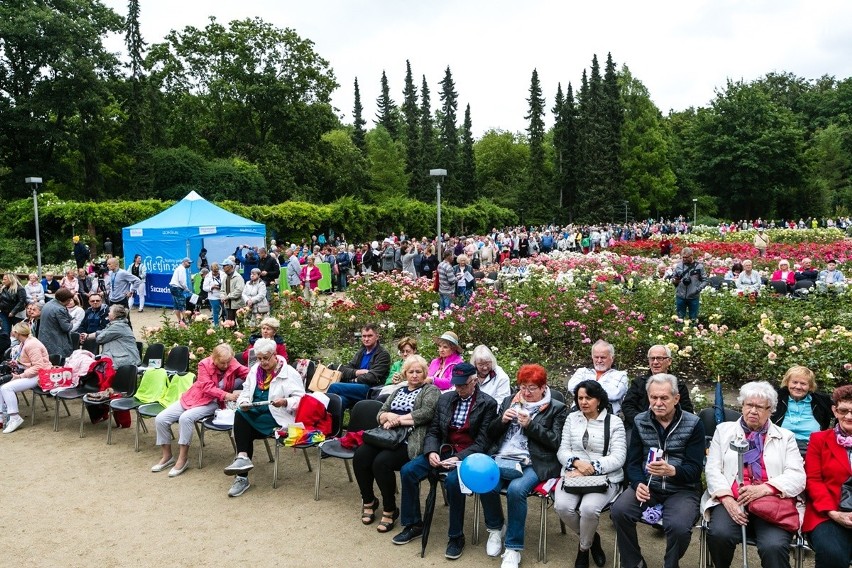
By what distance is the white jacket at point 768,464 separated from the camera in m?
3.92

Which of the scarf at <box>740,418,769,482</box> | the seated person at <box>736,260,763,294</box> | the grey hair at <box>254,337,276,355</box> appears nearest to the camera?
the scarf at <box>740,418,769,482</box>

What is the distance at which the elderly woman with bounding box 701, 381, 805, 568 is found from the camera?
3869 millimetres

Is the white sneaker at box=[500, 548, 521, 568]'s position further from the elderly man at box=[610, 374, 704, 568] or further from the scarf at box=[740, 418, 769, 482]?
the scarf at box=[740, 418, 769, 482]

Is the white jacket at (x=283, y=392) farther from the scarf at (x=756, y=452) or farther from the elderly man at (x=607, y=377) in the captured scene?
the scarf at (x=756, y=452)

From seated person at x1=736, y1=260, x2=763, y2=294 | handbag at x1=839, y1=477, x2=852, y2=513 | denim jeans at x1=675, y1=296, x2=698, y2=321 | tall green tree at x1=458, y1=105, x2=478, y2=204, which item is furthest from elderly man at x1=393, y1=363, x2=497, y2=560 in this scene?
tall green tree at x1=458, y1=105, x2=478, y2=204

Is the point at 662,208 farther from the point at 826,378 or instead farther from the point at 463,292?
the point at 826,378

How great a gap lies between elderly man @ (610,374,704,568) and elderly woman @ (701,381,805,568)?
0.37ft

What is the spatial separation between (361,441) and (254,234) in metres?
16.0

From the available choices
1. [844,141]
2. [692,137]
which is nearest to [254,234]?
[692,137]

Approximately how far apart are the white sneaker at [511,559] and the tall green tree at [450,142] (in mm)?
54069

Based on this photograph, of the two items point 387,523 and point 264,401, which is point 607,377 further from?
point 264,401

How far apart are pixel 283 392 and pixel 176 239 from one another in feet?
45.0

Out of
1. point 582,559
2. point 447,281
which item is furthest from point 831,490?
point 447,281

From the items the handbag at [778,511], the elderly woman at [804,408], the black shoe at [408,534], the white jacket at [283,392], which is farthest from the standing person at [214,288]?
the handbag at [778,511]
